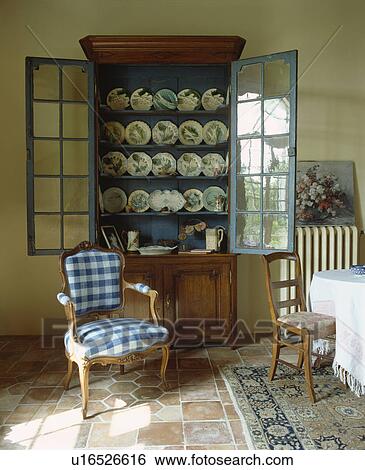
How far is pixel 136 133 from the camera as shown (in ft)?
14.5

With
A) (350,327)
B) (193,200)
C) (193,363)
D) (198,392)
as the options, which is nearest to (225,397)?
(198,392)

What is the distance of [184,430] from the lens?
272cm

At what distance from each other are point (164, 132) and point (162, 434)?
2.67 m

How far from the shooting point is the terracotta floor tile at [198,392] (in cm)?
317

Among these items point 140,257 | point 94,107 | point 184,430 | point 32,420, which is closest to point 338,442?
point 184,430

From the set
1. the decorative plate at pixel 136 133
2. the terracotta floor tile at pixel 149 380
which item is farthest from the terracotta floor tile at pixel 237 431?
the decorative plate at pixel 136 133

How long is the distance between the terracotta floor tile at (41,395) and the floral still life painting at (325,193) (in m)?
2.55

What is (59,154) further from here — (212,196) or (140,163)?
(212,196)

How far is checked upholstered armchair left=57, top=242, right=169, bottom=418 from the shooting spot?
9.77ft

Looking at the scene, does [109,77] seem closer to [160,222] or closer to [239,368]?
[160,222]

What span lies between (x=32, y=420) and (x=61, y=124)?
2297 mm

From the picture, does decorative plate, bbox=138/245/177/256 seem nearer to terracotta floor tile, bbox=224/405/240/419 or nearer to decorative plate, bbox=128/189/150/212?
decorative plate, bbox=128/189/150/212

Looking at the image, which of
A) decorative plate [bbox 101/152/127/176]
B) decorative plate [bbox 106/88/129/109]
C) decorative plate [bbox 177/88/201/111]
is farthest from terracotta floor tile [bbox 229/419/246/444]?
decorative plate [bbox 106/88/129/109]

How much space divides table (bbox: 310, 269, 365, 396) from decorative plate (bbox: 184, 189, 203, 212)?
1.57 meters
